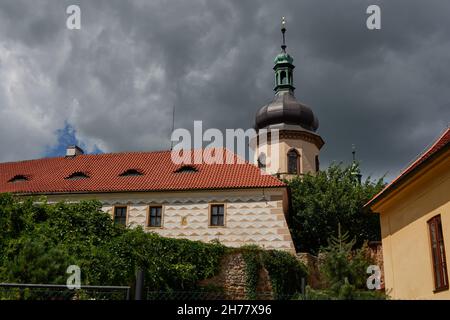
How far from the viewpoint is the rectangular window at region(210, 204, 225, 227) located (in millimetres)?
25105

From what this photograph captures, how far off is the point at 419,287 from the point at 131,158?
21020 millimetres

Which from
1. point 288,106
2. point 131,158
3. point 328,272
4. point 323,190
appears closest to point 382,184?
point 323,190

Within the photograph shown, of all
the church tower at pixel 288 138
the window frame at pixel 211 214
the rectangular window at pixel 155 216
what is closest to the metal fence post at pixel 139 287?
the window frame at pixel 211 214

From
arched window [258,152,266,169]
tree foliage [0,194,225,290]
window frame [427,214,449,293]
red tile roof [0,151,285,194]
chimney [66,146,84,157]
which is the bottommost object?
window frame [427,214,449,293]

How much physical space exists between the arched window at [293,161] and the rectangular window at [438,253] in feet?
89.7

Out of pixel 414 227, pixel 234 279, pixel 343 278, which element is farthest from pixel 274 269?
pixel 343 278

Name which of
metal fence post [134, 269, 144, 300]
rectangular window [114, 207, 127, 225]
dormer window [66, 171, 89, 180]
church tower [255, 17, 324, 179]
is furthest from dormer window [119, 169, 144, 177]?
metal fence post [134, 269, 144, 300]

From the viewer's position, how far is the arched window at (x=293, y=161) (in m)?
38.0

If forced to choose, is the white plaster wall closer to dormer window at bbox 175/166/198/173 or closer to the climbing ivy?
dormer window at bbox 175/166/198/173

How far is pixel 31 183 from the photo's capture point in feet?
92.7

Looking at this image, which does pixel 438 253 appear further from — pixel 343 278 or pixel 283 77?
pixel 283 77

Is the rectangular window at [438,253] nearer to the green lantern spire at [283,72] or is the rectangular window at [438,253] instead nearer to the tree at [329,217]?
the tree at [329,217]

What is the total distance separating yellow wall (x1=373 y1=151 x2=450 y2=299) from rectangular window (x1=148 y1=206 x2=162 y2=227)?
46.4ft
